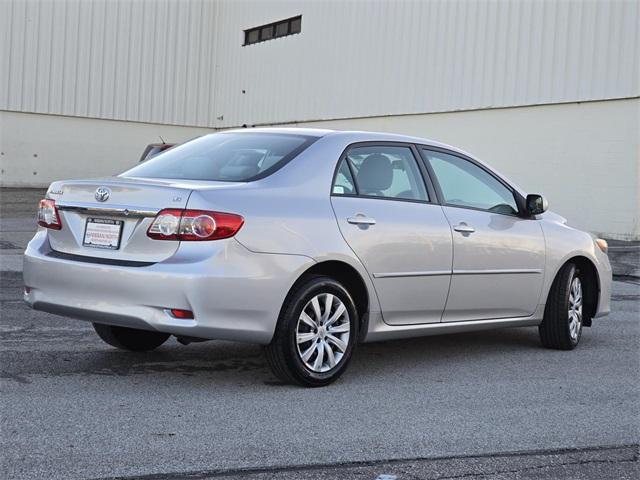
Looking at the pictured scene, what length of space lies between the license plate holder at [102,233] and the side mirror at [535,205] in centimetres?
325

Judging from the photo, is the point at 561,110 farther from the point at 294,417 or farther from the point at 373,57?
the point at 294,417

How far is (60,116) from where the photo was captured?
1217 inches

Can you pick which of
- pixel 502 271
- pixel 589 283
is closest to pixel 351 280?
pixel 502 271

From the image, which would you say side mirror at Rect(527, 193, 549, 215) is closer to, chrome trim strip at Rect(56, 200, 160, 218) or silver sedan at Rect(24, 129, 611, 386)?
silver sedan at Rect(24, 129, 611, 386)

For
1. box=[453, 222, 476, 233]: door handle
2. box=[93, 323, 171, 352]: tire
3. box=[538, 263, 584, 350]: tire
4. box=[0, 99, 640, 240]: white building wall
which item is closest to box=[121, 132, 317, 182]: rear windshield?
box=[93, 323, 171, 352]: tire

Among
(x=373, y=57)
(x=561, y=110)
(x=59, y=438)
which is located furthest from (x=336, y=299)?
(x=373, y=57)

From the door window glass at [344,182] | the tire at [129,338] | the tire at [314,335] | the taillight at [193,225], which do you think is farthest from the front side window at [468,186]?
the tire at [129,338]

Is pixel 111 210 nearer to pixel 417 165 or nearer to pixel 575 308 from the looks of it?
pixel 417 165

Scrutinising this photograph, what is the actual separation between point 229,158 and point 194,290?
1.19 metres

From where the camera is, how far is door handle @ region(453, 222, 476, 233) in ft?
22.0

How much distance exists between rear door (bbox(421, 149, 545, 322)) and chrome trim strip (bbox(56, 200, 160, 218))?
2.21 meters

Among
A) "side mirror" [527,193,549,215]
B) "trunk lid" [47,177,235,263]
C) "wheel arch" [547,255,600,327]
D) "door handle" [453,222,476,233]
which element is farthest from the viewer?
"wheel arch" [547,255,600,327]

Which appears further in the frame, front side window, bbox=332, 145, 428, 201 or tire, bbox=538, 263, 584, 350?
tire, bbox=538, 263, 584, 350

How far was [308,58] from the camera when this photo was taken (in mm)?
27984
